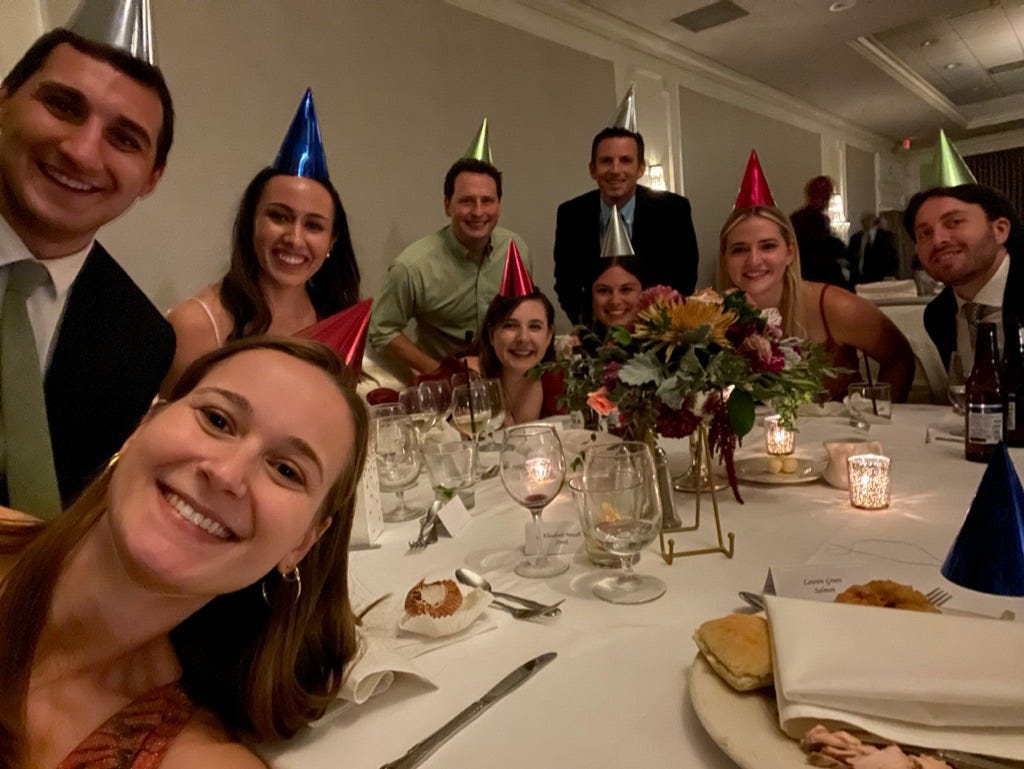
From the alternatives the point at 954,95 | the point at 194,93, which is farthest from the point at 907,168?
the point at 194,93

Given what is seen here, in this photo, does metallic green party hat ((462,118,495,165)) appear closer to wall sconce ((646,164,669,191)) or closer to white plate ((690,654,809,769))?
wall sconce ((646,164,669,191))

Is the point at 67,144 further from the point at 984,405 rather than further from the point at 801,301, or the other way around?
the point at 801,301

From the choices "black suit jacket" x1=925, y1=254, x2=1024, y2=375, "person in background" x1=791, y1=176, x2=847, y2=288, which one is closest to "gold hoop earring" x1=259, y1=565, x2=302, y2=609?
"black suit jacket" x1=925, y1=254, x2=1024, y2=375

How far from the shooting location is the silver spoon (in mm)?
897

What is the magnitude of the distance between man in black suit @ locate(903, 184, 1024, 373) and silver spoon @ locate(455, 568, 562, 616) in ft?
6.38

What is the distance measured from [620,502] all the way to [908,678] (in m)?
0.43

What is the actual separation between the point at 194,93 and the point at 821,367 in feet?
8.82

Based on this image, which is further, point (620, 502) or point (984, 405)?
point (984, 405)

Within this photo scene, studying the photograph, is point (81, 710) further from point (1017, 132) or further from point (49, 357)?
point (1017, 132)

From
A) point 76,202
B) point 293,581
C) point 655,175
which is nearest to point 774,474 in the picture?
point 293,581

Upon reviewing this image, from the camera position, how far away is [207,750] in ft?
2.04

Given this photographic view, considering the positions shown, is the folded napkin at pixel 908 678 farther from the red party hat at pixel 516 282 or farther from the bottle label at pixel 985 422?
the red party hat at pixel 516 282

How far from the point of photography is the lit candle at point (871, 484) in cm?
121

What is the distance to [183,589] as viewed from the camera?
2.23 feet
